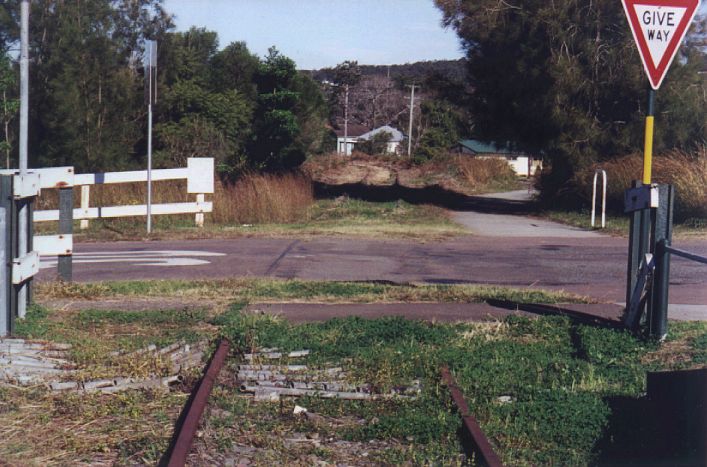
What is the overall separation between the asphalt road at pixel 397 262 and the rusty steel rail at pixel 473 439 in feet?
16.4

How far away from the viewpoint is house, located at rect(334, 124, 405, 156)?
84.7 m

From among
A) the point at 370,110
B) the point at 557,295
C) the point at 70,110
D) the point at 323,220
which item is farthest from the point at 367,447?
the point at 370,110

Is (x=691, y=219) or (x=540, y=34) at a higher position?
(x=540, y=34)

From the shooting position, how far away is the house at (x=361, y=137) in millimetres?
84688

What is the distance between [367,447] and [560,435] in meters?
1.22

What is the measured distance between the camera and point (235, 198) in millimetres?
21500

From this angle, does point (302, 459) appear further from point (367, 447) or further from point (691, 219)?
point (691, 219)

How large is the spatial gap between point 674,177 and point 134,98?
84.2 feet

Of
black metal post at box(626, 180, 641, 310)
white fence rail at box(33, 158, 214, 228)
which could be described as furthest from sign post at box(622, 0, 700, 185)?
white fence rail at box(33, 158, 214, 228)

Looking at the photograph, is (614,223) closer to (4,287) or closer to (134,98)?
(4,287)

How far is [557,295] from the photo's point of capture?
34.6ft

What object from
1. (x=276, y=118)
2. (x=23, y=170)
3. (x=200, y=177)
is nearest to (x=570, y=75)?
(x=200, y=177)

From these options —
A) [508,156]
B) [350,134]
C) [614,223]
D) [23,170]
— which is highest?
[350,134]

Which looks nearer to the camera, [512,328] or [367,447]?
[367,447]
